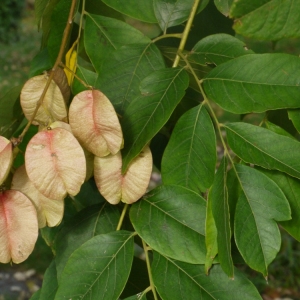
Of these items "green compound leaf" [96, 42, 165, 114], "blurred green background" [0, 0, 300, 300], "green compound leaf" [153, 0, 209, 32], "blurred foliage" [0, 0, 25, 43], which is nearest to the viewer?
"green compound leaf" [96, 42, 165, 114]

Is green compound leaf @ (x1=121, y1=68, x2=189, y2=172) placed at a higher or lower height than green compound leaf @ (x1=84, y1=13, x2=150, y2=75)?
lower

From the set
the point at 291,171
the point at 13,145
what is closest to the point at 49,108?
the point at 13,145

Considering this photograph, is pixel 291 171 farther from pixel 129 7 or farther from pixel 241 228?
pixel 129 7

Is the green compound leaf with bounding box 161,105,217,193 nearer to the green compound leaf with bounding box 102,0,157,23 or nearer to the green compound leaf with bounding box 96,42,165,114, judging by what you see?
the green compound leaf with bounding box 96,42,165,114

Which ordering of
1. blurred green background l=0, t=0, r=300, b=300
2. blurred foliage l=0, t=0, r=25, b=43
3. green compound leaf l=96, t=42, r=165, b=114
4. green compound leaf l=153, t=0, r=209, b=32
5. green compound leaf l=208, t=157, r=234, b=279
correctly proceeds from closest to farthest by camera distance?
green compound leaf l=208, t=157, r=234, b=279 < green compound leaf l=96, t=42, r=165, b=114 < green compound leaf l=153, t=0, r=209, b=32 < blurred green background l=0, t=0, r=300, b=300 < blurred foliage l=0, t=0, r=25, b=43

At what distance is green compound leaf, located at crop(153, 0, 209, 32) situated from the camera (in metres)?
0.97

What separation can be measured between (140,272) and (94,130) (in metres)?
0.32

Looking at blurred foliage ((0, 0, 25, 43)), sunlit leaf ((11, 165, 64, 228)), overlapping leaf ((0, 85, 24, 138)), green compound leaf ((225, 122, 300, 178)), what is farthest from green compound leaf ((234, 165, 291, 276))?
blurred foliage ((0, 0, 25, 43))

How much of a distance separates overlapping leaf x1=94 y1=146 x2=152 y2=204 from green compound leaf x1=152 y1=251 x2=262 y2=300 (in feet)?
0.39

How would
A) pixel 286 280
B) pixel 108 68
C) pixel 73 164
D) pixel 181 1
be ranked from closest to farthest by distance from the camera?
pixel 73 164
pixel 108 68
pixel 181 1
pixel 286 280

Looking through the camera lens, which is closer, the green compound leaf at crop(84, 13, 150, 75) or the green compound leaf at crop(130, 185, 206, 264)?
the green compound leaf at crop(130, 185, 206, 264)

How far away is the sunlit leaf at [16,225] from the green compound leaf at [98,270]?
84 millimetres

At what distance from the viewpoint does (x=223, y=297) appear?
2.61 ft

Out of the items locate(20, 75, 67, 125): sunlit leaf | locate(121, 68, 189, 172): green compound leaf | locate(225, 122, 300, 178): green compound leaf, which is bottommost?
locate(225, 122, 300, 178): green compound leaf
